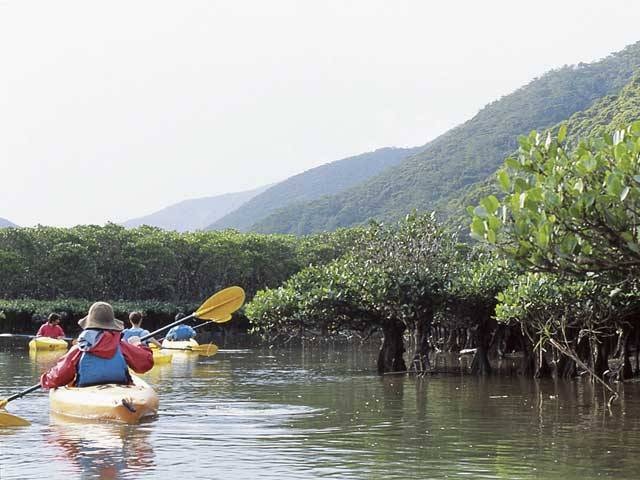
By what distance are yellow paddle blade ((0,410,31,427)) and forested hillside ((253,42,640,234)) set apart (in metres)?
85.1

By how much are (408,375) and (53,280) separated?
136 feet

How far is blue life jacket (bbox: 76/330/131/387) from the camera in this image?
15.0 metres

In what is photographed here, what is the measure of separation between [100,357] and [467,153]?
3891 inches

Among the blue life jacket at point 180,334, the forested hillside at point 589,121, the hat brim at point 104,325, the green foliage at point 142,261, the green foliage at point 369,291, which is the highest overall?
the forested hillside at point 589,121

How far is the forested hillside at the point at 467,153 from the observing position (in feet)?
349

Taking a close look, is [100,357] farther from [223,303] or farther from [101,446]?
[223,303]

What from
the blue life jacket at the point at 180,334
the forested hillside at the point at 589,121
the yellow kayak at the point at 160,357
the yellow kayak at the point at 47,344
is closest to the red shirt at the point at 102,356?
the yellow kayak at the point at 160,357

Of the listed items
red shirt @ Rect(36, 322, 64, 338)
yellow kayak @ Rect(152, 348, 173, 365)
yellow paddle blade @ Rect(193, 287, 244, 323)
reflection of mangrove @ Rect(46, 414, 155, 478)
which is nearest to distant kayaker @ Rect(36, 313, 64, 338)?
red shirt @ Rect(36, 322, 64, 338)

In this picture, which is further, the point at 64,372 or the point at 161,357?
the point at 161,357

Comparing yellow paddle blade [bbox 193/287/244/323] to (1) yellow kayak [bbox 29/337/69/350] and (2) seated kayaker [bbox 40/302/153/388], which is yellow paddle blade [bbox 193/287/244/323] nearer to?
(2) seated kayaker [bbox 40/302/153/388]

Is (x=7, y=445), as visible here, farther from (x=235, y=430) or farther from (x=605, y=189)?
(x=605, y=189)

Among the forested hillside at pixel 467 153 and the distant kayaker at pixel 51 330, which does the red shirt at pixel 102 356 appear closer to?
the distant kayaker at pixel 51 330

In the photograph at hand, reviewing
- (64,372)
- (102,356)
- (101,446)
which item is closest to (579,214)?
(101,446)

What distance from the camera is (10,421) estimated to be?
14.7 meters
